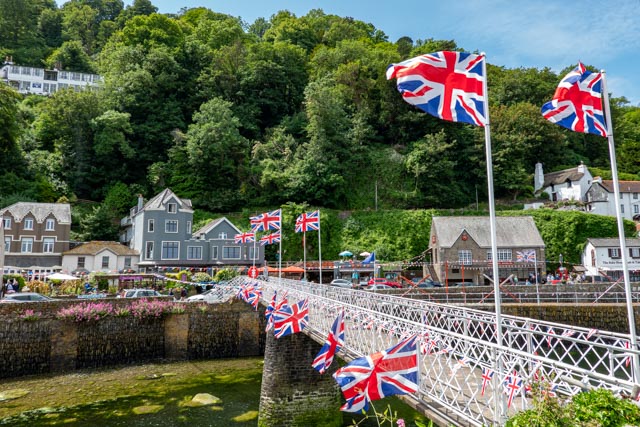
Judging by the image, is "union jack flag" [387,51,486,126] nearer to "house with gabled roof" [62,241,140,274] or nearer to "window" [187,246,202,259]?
"house with gabled roof" [62,241,140,274]

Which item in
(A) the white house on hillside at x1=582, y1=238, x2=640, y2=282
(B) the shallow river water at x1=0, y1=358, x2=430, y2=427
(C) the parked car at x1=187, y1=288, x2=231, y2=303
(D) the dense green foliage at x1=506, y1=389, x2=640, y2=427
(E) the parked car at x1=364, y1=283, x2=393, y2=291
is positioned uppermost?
(A) the white house on hillside at x1=582, y1=238, x2=640, y2=282

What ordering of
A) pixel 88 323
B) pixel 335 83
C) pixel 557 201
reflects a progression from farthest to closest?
pixel 335 83 < pixel 557 201 < pixel 88 323

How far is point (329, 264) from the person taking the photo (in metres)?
45.6

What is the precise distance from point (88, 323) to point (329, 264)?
25.2 m

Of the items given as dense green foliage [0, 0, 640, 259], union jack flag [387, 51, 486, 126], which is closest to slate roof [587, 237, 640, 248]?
dense green foliage [0, 0, 640, 259]

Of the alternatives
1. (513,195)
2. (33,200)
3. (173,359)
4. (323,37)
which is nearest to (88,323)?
(173,359)

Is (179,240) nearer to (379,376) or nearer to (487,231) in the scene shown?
(487,231)

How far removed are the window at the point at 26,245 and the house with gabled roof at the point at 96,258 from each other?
11.4ft

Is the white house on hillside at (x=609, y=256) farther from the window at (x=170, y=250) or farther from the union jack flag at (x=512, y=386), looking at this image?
the union jack flag at (x=512, y=386)

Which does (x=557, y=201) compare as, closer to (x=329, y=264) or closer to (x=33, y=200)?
(x=329, y=264)

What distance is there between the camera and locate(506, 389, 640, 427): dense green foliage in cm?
434

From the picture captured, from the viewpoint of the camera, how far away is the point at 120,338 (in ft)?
84.7

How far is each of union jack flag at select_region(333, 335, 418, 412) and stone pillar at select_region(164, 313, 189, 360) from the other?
2169 cm

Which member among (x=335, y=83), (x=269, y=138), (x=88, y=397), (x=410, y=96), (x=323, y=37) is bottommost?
(x=88, y=397)
